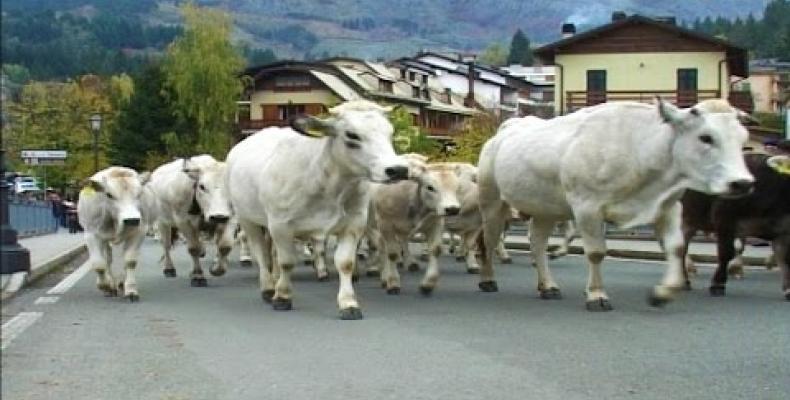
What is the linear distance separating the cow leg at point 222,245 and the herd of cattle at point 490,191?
0.08 metres

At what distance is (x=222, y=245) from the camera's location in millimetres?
19172

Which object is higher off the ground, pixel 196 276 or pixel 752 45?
pixel 752 45

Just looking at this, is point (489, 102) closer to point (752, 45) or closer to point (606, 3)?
point (752, 45)

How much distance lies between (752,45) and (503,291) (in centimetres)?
10724

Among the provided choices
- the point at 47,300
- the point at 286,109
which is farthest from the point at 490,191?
the point at 286,109

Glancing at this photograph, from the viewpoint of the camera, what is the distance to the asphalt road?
850cm

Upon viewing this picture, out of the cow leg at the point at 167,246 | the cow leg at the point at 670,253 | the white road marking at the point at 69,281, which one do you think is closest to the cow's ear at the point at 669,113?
the cow leg at the point at 670,253

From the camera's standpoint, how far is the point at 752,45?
389 ft

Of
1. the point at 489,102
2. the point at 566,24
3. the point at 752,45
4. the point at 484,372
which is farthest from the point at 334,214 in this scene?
the point at 752,45

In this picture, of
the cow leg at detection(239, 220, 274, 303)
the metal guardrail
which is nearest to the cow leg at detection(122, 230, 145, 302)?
the cow leg at detection(239, 220, 274, 303)

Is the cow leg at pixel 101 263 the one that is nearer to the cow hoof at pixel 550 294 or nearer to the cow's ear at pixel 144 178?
the cow's ear at pixel 144 178

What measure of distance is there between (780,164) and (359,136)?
4410mm

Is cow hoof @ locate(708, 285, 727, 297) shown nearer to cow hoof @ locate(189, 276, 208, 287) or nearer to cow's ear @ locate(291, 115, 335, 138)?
cow's ear @ locate(291, 115, 335, 138)

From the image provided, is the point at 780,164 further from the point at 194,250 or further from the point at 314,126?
the point at 194,250
